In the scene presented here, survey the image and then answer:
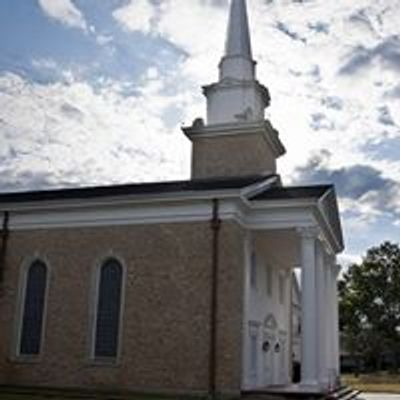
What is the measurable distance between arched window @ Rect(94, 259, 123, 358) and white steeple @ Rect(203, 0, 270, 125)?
35.6ft

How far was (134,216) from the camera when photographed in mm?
25641

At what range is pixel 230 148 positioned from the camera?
33094mm

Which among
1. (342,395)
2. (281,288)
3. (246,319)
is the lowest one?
(342,395)

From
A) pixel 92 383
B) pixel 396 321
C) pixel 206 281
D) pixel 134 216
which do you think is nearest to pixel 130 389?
pixel 92 383

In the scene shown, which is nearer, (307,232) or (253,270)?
(307,232)

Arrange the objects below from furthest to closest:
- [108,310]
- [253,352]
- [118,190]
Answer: [118,190]
[253,352]
[108,310]

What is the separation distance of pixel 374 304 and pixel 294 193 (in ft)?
151

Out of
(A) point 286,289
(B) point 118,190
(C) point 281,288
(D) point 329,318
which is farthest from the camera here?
(A) point 286,289

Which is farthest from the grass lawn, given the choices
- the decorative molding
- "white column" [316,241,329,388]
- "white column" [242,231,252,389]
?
the decorative molding

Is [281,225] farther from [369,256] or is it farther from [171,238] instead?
[369,256]

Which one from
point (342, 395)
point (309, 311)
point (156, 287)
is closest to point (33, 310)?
point (156, 287)

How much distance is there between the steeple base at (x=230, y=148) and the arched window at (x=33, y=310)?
1001 cm

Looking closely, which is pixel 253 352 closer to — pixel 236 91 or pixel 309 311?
pixel 309 311

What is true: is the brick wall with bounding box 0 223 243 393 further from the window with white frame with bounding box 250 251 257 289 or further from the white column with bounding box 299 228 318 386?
the window with white frame with bounding box 250 251 257 289
